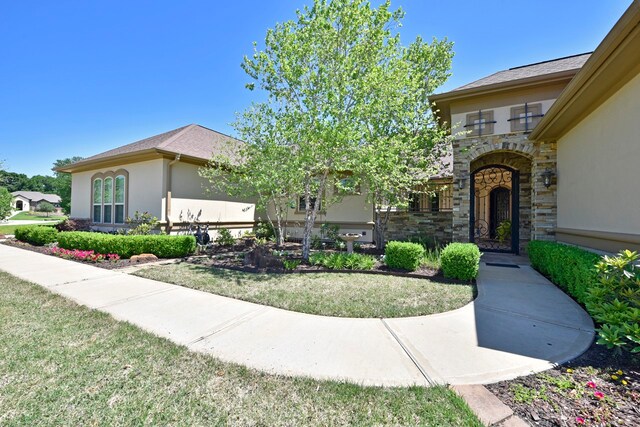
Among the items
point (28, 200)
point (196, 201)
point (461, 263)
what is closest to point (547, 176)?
point (461, 263)

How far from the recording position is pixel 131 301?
4617mm

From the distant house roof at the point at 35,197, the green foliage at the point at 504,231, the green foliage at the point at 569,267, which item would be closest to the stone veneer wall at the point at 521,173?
the green foliage at the point at 569,267

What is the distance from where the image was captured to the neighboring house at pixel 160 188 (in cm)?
1050

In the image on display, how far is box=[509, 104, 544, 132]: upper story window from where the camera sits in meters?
7.97

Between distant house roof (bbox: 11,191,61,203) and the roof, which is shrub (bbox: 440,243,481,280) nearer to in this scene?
the roof

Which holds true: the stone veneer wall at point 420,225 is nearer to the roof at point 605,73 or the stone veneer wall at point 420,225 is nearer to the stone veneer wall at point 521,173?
the stone veneer wall at point 521,173

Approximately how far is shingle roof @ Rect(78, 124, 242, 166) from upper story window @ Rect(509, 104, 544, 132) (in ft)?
31.6

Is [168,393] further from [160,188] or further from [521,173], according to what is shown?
[521,173]

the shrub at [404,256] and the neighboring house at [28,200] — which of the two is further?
the neighboring house at [28,200]

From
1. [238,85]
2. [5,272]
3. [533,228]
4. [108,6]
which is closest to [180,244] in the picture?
[5,272]

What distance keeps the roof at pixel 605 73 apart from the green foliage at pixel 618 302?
2758 mm

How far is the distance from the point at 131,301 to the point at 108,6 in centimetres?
843

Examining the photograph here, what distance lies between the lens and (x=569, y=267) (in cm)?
480

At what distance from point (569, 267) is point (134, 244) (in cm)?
1082
